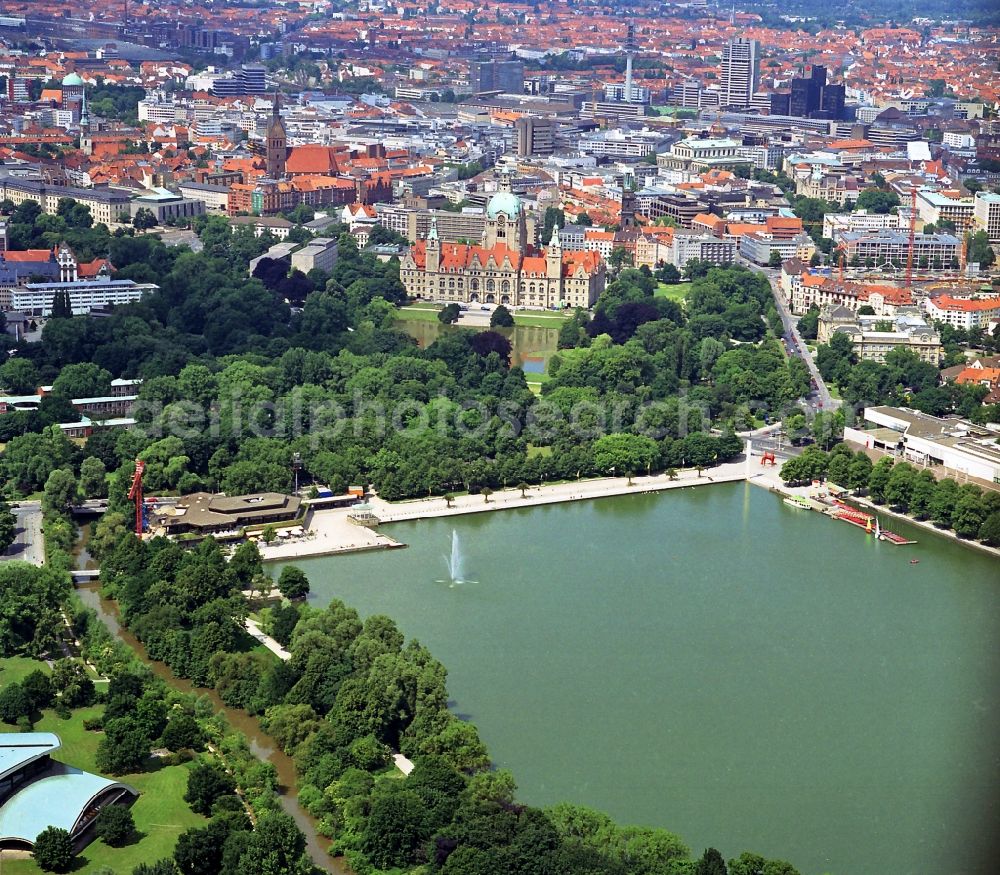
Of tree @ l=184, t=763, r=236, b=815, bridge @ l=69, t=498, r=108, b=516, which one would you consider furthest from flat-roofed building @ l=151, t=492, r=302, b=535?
tree @ l=184, t=763, r=236, b=815

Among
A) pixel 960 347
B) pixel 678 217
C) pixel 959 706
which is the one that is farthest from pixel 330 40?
pixel 959 706

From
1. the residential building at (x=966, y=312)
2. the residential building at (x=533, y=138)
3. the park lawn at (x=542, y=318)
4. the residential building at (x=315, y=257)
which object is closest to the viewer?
the residential building at (x=966, y=312)

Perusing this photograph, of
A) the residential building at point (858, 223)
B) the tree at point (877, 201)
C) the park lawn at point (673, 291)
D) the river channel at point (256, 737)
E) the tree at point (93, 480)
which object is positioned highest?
the tree at point (877, 201)

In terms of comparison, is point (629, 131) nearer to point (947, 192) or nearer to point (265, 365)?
point (947, 192)

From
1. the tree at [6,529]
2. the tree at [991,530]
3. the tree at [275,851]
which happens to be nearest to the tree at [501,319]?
the tree at [991,530]

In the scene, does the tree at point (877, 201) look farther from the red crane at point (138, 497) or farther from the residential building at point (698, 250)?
the red crane at point (138, 497)
